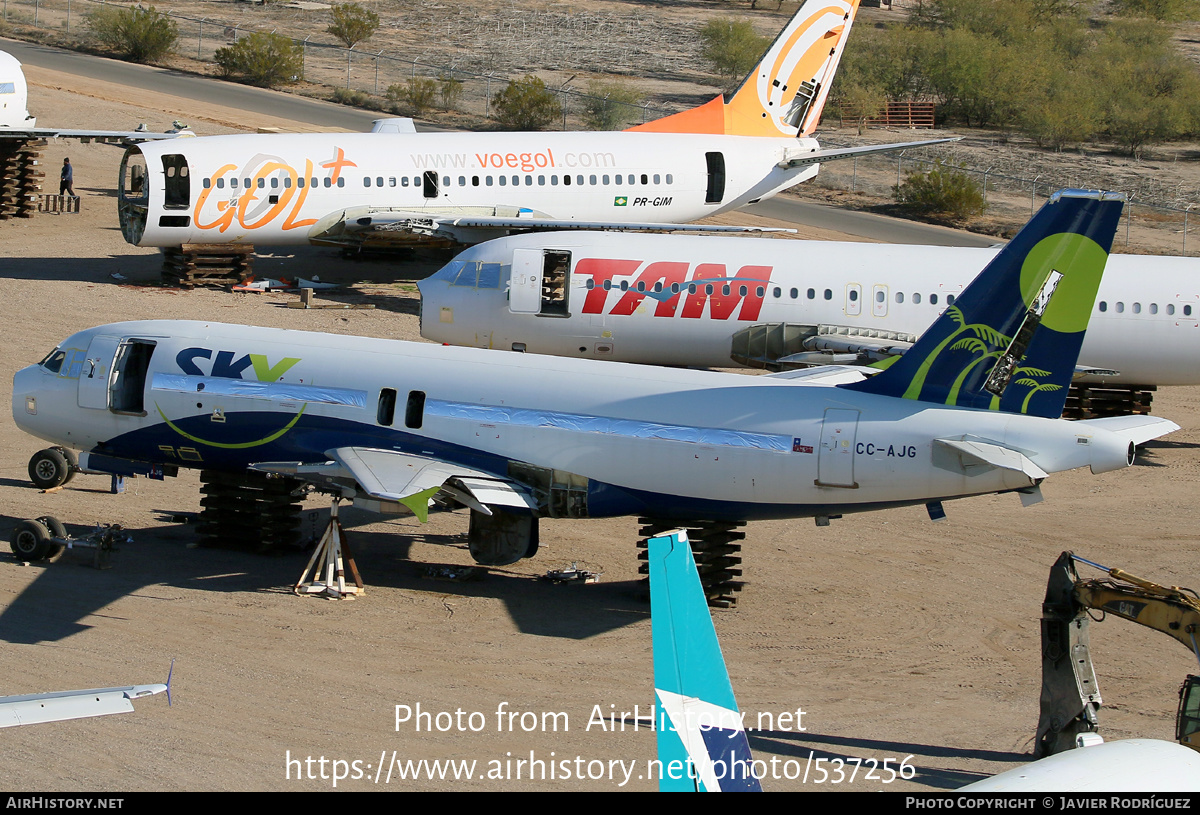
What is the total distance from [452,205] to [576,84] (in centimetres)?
3612

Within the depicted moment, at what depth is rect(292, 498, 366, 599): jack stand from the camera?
22781 millimetres

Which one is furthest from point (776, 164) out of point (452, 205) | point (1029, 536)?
point (1029, 536)

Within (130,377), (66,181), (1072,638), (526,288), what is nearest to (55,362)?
(130,377)

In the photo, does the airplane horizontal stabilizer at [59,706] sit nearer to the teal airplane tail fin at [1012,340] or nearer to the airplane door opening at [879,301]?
the teal airplane tail fin at [1012,340]

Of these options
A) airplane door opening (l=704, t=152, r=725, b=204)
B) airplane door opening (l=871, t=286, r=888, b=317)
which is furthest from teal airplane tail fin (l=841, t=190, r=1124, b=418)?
airplane door opening (l=704, t=152, r=725, b=204)

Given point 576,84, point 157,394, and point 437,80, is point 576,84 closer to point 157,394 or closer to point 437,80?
point 437,80

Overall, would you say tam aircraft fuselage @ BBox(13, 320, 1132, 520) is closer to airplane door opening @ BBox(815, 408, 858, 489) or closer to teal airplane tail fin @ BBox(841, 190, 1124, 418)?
airplane door opening @ BBox(815, 408, 858, 489)

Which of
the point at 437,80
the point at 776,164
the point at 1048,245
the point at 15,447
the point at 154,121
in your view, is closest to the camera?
the point at 1048,245

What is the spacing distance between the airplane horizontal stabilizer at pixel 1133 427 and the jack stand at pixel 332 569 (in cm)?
1198

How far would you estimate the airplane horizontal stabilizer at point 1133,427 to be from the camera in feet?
67.3

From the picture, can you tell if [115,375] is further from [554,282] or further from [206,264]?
[206,264]

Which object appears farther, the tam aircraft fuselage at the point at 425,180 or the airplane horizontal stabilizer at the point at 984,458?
the tam aircraft fuselage at the point at 425,180

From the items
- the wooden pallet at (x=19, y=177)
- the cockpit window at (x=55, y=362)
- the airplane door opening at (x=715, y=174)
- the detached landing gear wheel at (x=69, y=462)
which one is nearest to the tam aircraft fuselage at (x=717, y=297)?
the detached landing gear wheel at (x=69, y=462)

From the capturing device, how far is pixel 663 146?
4722 cm
